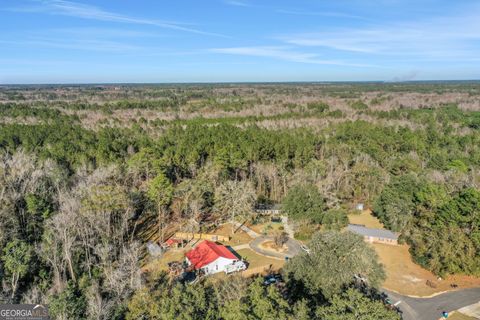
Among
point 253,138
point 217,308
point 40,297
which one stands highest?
point 253,138

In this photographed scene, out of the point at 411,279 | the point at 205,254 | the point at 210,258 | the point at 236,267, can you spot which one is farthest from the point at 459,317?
the point at 205,254

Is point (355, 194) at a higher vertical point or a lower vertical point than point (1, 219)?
lower

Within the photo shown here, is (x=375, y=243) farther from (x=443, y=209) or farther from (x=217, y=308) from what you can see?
(x=217, y=308)

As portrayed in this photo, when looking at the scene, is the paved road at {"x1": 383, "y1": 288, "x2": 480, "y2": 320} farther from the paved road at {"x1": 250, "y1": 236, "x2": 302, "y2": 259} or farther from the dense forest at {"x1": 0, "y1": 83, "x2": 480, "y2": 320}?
the paved road at {"x1": 250, "y1": 236, "x2": 302, "y2": 259}

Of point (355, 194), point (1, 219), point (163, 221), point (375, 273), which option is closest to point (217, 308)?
point (375, 273)

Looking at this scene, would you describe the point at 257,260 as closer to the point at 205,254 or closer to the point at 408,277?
the point at 205,254

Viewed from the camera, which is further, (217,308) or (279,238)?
(279,238)

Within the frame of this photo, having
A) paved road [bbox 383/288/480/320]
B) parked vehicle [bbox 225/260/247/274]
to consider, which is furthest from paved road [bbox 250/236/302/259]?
paved road [bbox 383/288/480/320]
